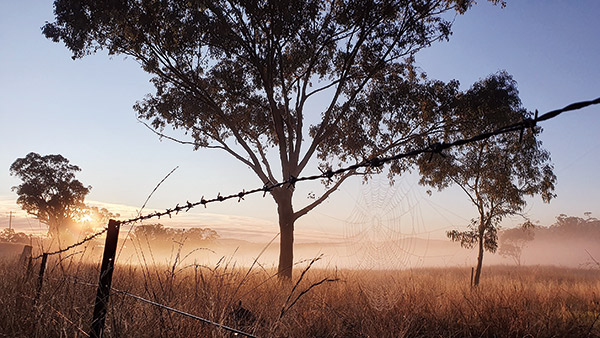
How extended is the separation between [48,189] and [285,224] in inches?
1375

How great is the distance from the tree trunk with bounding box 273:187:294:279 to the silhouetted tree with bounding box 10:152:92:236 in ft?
106

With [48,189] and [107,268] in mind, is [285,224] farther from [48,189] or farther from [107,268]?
[48,189]

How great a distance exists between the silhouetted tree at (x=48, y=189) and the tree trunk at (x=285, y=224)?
32.4 meters

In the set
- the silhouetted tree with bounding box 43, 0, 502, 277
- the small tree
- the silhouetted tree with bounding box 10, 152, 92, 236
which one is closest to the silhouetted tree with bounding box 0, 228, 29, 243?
the silhouetted tree with bounding box 10, 152, 92, 236

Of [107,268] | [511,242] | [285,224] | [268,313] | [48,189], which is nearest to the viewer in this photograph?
[107,268]

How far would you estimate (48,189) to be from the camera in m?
38.1

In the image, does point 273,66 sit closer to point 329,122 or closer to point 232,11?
point 232,11

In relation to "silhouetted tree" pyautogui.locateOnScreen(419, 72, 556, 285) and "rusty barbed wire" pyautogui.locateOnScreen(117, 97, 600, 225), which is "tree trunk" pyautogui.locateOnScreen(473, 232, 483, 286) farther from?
"rusty barbed wire" pyautogui.locateOnScreen(117, 97, 600, 225)

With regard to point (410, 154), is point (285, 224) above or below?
below

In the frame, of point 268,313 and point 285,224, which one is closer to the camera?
point 268,313

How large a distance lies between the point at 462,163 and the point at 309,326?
1443 centimetres

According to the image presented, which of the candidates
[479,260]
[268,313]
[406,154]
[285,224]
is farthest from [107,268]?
[479,260]

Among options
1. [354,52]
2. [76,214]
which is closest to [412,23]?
[354,52]

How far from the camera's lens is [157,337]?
9.68ft
